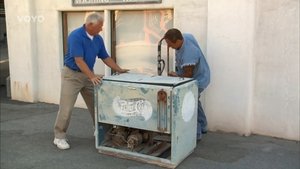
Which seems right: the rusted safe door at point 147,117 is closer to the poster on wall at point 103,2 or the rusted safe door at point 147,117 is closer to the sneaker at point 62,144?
the sneaker at point 62,144

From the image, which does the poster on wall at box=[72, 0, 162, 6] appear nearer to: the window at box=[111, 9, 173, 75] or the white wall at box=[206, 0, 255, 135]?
the window at box=[111, 9, 173, 75]

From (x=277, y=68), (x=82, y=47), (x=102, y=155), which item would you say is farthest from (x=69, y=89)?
(x=277, y=68)

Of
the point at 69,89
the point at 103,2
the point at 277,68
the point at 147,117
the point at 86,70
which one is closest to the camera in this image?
the point at 147,117

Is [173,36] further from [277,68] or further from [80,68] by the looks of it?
[277,68]

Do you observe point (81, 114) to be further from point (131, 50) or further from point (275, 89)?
point (275, 89)

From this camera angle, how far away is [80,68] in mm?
4832

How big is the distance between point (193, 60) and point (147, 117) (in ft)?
3.43

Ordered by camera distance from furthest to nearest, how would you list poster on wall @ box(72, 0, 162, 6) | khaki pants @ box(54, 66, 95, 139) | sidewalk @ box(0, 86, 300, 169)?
poster on wall @ box(72, 0, 162, 6) < khaki pants @ box(54, 66, 95, 139) < sidewalk @ box(0, 86, 300, 169)

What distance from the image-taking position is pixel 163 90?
4285 mm

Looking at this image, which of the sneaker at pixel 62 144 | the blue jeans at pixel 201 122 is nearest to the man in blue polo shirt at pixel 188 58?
the blue jeans at pixel 201 122

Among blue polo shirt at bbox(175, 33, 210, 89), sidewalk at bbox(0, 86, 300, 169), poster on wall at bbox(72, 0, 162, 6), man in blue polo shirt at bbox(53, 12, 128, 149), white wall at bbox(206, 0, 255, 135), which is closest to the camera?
sidewalk at bbox(0, 86, 300, 169)

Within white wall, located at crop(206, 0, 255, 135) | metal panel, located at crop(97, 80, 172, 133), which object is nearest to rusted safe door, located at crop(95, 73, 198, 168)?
metal panel, located at crop(97, 80, 172, 133)

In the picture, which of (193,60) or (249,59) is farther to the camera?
(249,59)

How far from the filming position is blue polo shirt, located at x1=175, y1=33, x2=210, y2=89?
503 centimetres
